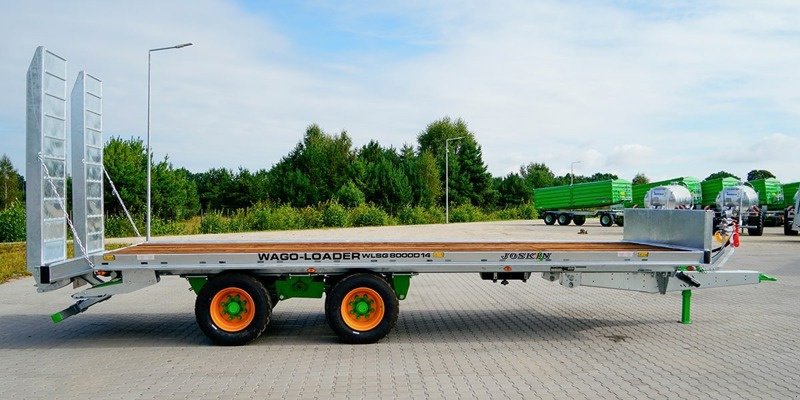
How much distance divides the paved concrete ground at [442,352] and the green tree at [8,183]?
6848 cm

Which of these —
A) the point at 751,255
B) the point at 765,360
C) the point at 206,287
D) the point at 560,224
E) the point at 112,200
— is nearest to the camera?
the point at 765,360

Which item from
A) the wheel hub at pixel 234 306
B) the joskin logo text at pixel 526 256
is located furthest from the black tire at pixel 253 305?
the joskin logo text at pixel 526 256

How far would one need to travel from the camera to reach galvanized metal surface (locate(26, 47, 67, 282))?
795 cm

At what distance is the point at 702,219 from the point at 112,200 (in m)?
34.4

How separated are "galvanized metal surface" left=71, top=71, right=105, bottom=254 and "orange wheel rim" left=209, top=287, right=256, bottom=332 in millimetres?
2084

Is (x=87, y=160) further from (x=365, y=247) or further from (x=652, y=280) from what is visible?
(x=652, y=280)

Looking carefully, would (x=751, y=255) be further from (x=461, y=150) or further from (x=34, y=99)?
(x=461, y=150)

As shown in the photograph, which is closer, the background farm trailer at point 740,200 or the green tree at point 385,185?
the background farm trailer at point 740,200

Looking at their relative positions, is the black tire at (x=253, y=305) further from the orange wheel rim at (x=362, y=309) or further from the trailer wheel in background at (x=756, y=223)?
the trailer wheel in background at (x=756, y=223)

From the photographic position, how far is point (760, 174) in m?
82.9

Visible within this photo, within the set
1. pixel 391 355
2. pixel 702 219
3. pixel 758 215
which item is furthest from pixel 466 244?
pixel 758 215

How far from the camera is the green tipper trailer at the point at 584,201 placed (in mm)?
44459

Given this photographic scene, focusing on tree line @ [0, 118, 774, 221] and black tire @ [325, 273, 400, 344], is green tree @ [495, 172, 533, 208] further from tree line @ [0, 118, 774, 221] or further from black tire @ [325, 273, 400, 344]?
black tire @ [325, 273, 400, 344]

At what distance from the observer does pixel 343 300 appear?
8328 millimetres
